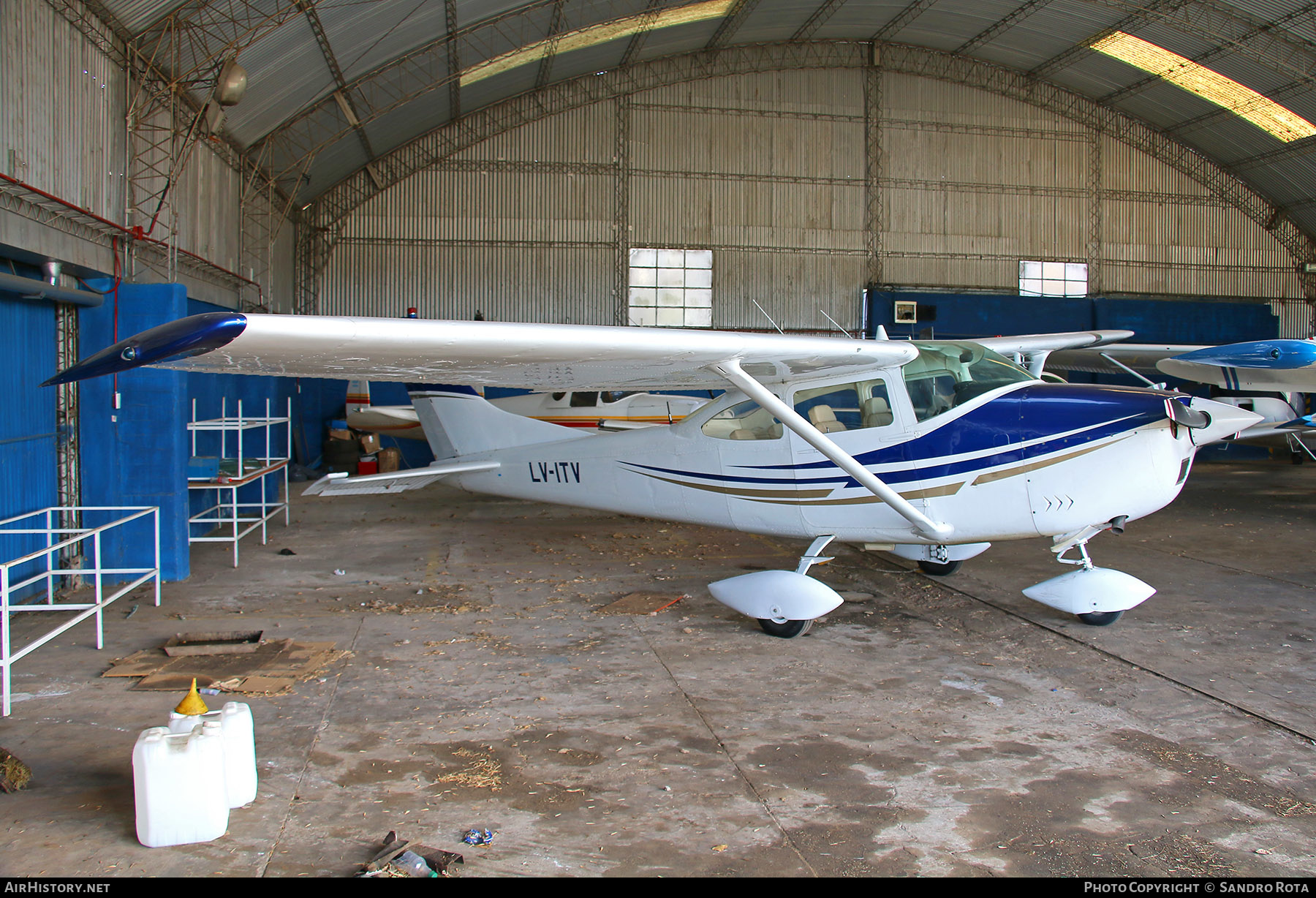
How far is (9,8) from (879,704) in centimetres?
835

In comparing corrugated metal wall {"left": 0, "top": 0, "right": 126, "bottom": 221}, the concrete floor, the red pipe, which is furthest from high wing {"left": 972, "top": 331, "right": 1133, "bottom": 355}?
corrugated metal wall {"left": 0, "top": 0, "right": 126, "bottom": 221}

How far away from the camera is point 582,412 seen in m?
15.5

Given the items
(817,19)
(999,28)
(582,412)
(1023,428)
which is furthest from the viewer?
(999,28)

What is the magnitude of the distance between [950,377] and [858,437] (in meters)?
0.80

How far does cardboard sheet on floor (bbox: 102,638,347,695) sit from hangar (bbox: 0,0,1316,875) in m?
0.14

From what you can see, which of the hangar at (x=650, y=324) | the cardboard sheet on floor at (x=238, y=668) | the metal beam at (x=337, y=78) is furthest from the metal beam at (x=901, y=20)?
the cardboard sheet on floor at (x=238, y=668)

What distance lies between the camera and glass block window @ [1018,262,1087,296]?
2331 cm

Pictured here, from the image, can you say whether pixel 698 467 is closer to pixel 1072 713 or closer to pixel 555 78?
pixel 1072 713

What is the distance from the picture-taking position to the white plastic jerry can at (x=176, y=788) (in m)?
3.24

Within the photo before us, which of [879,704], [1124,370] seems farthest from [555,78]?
[879,704]

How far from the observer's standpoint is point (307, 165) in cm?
1608

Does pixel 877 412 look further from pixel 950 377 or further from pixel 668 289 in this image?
pixel 668 289

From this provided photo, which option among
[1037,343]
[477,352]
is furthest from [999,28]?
[477,352]

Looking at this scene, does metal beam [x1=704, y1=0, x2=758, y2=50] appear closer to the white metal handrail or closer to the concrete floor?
the concrete floor
